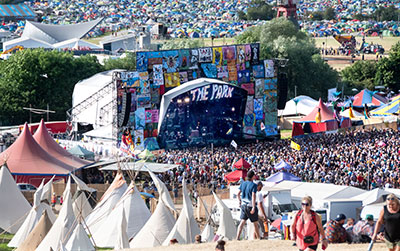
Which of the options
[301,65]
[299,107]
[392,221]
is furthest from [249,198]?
[301,65]

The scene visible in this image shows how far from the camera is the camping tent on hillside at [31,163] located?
1266 inches

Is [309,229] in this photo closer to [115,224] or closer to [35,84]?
[115,224]

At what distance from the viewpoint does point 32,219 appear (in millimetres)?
24250

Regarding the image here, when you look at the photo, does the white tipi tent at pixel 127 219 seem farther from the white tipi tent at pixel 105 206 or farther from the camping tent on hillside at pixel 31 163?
the camping tent on hillside at pixel 31 163

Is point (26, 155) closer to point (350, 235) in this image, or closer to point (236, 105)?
point (236, 105)

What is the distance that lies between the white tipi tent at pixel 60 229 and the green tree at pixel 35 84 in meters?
30.9

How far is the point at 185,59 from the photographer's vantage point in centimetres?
4225

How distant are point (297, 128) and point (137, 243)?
25.1 m

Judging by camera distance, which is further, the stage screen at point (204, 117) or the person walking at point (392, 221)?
the stage screen at point (204, 117)

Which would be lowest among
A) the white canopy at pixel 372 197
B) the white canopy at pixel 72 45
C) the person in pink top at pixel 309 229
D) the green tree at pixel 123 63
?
the white canopy at pixel 372 197

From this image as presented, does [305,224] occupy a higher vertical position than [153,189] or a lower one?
higher

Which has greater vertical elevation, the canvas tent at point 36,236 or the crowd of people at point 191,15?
the crowd of people at point 191,15

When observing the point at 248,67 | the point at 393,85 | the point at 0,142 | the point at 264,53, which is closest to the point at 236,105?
the point at 248,67

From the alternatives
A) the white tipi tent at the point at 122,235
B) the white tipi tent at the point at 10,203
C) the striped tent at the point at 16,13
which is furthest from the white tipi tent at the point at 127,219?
the striped tent at the point at 16,13
